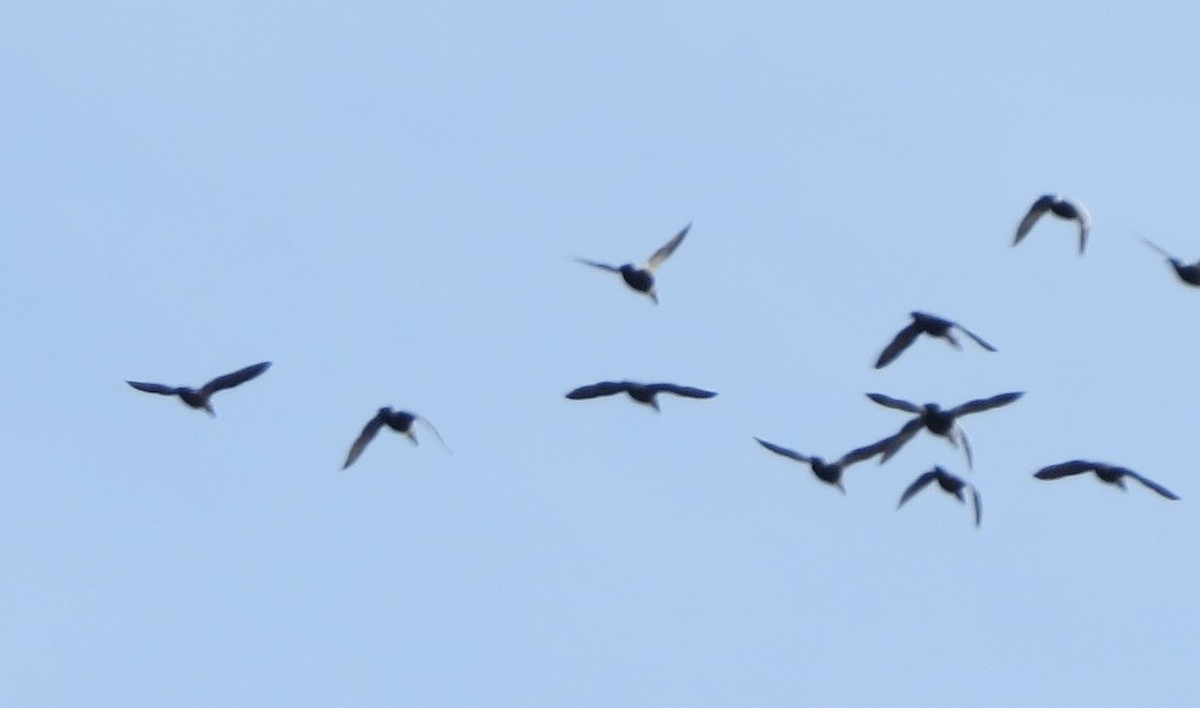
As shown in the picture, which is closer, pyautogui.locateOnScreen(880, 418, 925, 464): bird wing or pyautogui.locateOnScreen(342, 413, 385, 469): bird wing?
pyautogui.locateOnScreen(880, 418, 925, 464): bird wing

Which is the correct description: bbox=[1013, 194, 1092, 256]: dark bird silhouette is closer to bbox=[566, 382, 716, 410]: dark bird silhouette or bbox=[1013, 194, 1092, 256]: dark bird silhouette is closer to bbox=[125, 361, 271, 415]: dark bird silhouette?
bbox=[566, 382, 716, 410]: dark bird silhouette

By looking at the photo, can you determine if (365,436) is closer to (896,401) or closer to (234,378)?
(234,378)

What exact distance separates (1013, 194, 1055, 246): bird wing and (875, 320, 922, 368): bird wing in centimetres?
269

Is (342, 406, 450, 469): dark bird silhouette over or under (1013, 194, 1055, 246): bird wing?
under

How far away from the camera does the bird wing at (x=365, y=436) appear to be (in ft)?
140

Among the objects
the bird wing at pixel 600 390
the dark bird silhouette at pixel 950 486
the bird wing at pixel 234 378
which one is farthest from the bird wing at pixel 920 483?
the bird wing at pixel 234 378

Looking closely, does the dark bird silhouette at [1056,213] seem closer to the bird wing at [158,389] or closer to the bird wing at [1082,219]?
the bird wing at [1082,219]

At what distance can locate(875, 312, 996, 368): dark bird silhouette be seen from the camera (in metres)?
41.8

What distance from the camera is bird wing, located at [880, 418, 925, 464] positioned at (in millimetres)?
41188

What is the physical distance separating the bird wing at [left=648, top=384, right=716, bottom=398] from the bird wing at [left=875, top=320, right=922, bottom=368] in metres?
3.46

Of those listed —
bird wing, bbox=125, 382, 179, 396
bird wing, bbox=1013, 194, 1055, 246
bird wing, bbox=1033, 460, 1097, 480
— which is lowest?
bird wing, bbox=125, 382, 179, 396

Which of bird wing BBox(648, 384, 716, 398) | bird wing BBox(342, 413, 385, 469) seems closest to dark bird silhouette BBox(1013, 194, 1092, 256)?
bird wing BBox(648, 384, 716, 398)

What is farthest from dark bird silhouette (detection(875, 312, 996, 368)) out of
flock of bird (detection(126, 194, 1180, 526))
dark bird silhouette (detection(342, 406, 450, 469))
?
dark bird silhouette (detection(342, 406, 450, 469))

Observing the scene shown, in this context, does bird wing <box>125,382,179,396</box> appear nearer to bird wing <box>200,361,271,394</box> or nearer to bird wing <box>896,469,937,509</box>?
bird wing <box>200,361,271,394</box>
